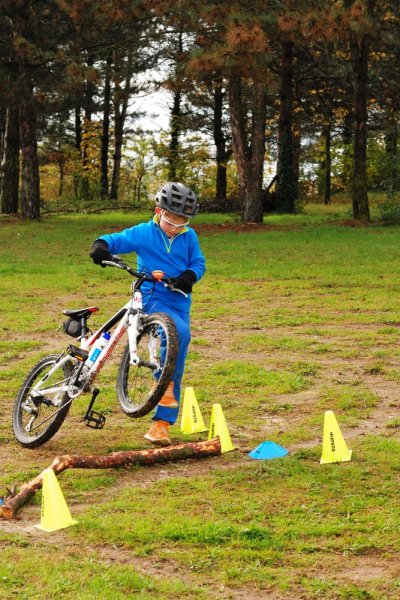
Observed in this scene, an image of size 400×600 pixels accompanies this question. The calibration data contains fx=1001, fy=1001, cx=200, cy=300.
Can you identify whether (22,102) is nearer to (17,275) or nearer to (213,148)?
(17,275)

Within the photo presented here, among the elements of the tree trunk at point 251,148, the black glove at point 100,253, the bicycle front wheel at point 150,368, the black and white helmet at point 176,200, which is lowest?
the bicycle front wheel at point 150,368

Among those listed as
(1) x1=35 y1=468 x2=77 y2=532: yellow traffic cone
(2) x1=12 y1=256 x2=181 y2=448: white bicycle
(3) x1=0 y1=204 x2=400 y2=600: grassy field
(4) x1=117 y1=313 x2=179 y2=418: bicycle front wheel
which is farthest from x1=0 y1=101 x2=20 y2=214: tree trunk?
(1) x1=35 y1=468 x2=77 y2=532: yellow traffic cone

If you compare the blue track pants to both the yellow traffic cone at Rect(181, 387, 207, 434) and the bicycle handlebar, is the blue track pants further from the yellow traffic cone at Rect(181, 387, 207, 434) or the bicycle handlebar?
the yellow traffic cone at Rect(181, 387, 207, 434)

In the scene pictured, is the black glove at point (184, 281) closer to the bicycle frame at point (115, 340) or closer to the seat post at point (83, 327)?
the bicycle frame at point (115, 340)

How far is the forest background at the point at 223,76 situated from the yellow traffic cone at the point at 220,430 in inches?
718

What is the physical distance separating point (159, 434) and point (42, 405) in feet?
3.37

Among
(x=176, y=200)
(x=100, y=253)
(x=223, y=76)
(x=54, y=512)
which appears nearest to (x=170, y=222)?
(x=176, y=200)

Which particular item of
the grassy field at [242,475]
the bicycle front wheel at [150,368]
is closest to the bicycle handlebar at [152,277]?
the bicycle front wheel at [150,368]

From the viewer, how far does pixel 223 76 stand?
28469 millimetres

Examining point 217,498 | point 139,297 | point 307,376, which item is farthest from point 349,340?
point 217,498

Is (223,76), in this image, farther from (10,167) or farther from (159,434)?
Result: (159,434)

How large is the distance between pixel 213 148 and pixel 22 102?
24.0 meters

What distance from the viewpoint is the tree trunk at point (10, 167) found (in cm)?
3422

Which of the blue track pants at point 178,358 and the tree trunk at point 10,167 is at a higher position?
the tree trunk at point 10,167
